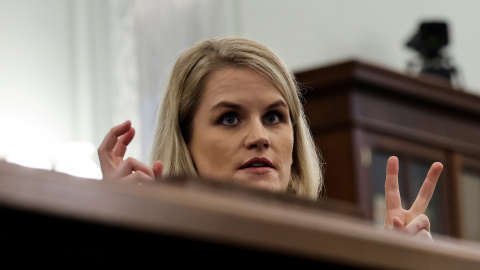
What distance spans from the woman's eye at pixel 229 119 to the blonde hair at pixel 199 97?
0.12 m

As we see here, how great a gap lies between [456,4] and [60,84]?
271 centimetres

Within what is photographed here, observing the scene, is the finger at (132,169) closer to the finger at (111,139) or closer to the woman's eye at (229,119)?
the finger at (111,139)

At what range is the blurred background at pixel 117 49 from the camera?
223 inches

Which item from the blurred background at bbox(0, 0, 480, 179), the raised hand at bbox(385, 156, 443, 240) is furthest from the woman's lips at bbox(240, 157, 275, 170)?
the blurred background at bbox(0, 0, 480, 179)

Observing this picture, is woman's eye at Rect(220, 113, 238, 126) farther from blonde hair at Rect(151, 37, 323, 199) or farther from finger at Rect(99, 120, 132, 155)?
finger at Rect(99, 120, 132, 155)

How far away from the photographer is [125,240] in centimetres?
102

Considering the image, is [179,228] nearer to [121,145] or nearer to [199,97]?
[121,145]

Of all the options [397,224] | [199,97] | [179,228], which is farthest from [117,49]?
[179,228]

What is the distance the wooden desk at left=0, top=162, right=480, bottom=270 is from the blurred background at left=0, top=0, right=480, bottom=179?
13.6 ft

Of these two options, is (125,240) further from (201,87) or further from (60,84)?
(60,84)

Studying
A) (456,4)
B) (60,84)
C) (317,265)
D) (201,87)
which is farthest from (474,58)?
(317,265)

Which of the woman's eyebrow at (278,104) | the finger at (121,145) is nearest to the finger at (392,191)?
the woman's eyebrow at (278,104)

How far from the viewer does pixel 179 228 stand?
3.17 ft

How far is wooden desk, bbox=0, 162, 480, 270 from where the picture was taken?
92 cm
